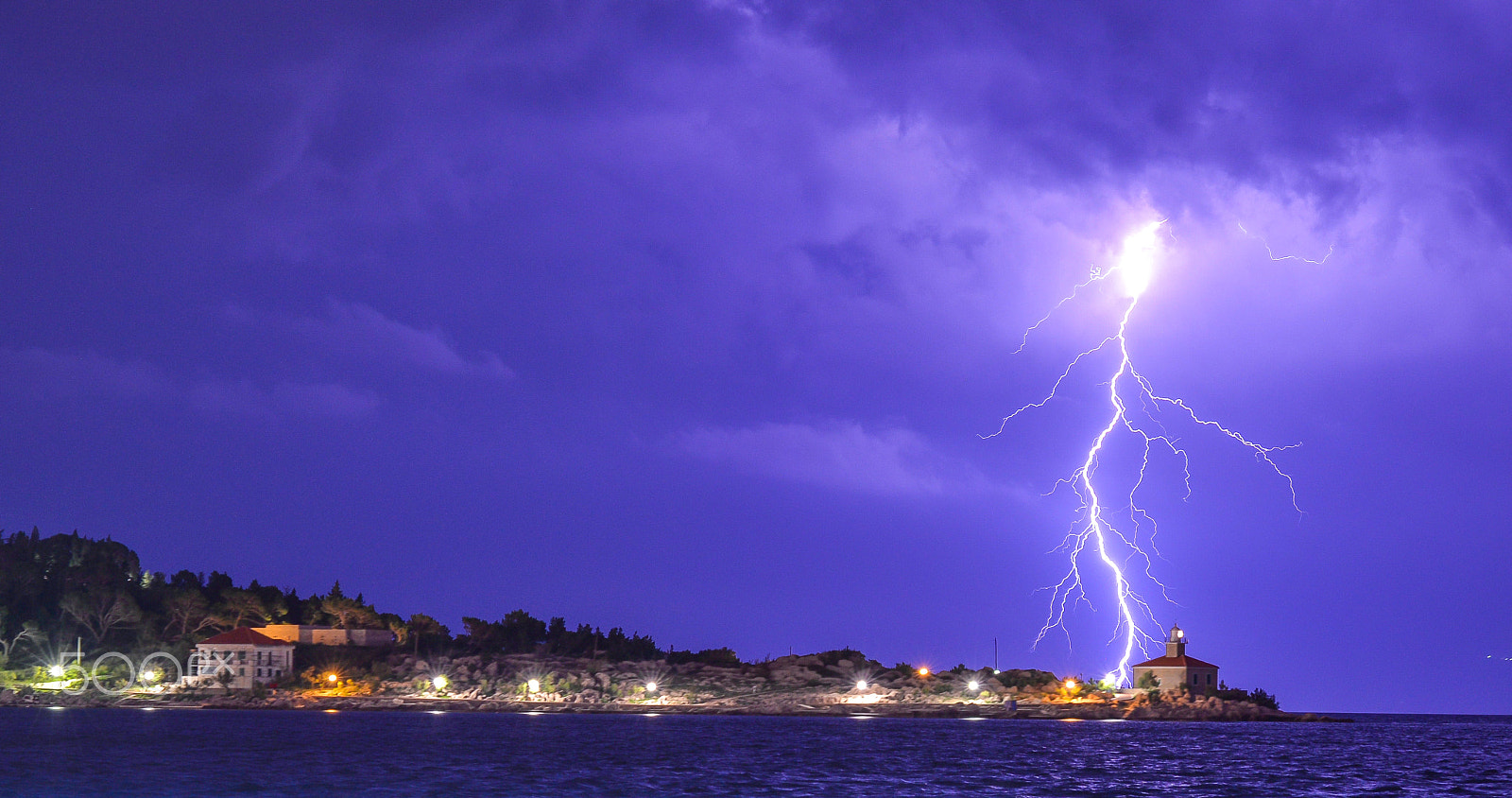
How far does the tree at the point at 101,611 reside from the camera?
133 meters

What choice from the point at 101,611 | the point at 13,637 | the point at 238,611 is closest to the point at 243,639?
the point at 238,611

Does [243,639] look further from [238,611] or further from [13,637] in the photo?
[13,637]

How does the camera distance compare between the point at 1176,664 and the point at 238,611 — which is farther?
the point at 238,611

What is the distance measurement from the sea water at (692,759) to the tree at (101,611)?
30578 millimetres

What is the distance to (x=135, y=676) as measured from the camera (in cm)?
12588

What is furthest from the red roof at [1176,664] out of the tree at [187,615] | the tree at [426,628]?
the tree at [187,615]

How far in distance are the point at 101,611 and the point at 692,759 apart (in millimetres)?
94153

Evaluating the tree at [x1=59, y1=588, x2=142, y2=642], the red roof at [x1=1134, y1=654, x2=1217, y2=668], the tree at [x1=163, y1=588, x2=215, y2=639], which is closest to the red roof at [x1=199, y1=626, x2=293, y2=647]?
the tree at [x1=163, y1=588, x2=215, y2=639]

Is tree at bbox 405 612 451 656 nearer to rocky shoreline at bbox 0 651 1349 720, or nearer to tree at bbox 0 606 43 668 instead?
rocky shoreline at bbox 0 651 1349 720

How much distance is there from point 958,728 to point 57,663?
86317mm

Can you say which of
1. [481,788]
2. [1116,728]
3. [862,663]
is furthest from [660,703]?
[481,788]

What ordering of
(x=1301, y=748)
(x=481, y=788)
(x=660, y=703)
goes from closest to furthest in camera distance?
(x=481, y=788), (x=1301, y=748), (x=660, y=703)

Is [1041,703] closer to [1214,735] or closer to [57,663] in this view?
[1214,735]

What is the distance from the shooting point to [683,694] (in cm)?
13050
